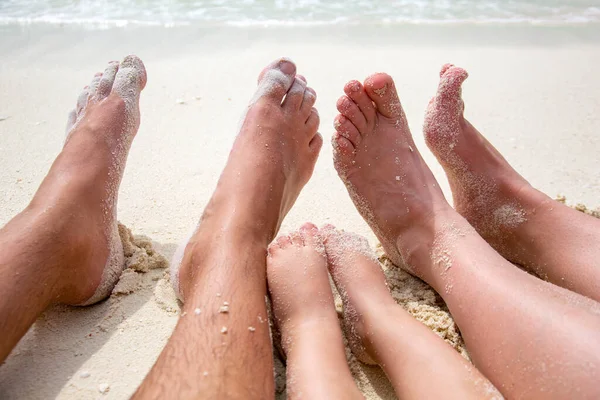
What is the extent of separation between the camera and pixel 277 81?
1757mm

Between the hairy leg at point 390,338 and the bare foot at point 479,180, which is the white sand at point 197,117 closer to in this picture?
the hairy leg at point 390,338

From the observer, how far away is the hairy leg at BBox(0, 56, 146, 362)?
1195mm

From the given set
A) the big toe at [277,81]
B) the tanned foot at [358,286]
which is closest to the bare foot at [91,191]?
the big toe at [277,81]

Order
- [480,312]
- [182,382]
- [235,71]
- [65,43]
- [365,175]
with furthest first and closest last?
[65,43]
[235,71]
[365,175]
[480,312]
[182,382]

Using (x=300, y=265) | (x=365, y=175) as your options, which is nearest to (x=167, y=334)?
(x=300, y=265)

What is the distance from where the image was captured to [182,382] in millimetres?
946

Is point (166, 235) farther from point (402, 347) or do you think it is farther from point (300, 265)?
point (402, 347)

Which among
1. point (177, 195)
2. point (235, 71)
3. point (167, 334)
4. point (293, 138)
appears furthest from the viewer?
point (235, 71)

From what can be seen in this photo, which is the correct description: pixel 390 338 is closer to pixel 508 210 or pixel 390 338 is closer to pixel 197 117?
pixel 508 210

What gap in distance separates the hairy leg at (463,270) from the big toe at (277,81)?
23cm

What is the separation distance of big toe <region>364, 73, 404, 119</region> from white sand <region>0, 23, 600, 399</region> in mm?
366

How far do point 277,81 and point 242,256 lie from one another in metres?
0.70

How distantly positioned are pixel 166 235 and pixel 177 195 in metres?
0.22

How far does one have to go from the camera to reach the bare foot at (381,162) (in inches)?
59.1
